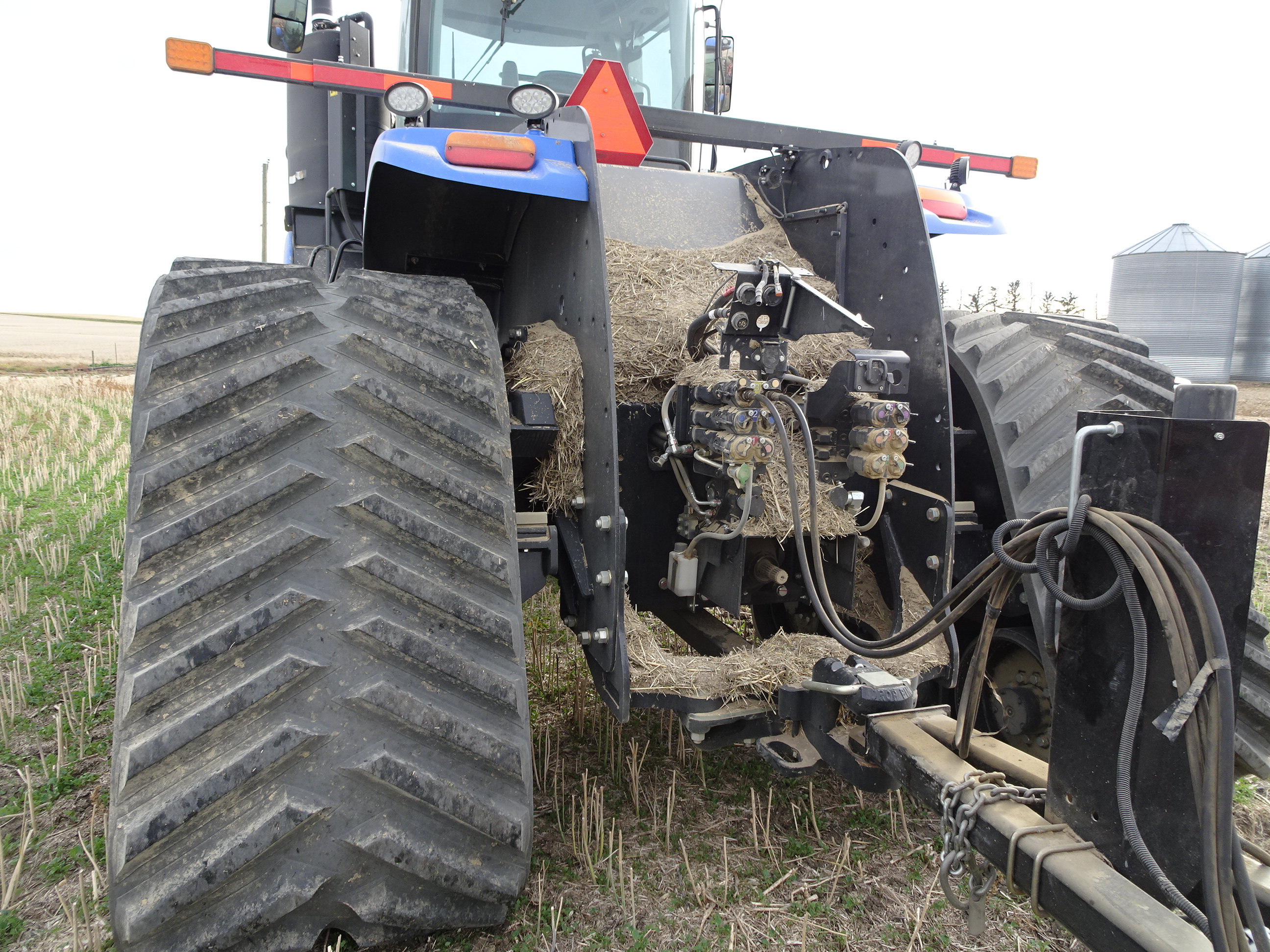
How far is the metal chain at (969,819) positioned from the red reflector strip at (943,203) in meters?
2.19

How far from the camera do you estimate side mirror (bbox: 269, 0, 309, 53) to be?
3.29 m

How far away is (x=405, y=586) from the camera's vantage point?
1689mm

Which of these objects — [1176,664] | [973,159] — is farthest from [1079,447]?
[973,159]

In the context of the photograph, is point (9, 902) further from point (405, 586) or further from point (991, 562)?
point (991, 562)

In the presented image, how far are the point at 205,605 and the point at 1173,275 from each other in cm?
1907

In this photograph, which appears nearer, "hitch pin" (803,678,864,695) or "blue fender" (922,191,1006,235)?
"hitch pin" (803,678,864,695)

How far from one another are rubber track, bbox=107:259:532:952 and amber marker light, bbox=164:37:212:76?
131 cm

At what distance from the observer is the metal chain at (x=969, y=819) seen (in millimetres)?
1469

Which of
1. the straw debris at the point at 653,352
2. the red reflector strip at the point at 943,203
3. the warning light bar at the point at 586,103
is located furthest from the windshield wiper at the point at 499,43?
the red reflector strip at the point at 943,203

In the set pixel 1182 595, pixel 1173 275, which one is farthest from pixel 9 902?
pixel 1173 275

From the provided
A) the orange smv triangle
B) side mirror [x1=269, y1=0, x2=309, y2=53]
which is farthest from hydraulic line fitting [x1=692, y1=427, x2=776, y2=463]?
side mirror [x1=269, y1=0, x2=309, y2=53]

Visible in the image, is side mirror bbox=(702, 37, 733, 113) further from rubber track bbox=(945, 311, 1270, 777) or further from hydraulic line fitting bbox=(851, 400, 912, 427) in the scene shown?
hydraulic line fitting bbox=(851, 400, 912, 427)

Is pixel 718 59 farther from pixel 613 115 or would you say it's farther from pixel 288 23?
pixel 288 23

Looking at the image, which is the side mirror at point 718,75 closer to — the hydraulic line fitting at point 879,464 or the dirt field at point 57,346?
the hydraulic line fitting at point 879,464
